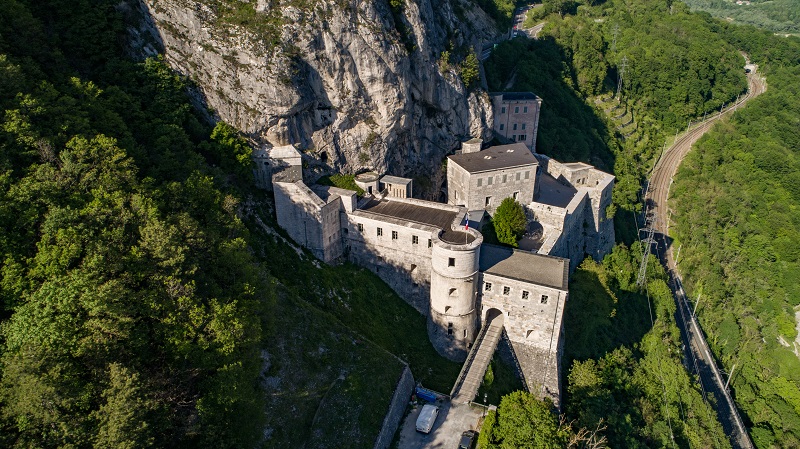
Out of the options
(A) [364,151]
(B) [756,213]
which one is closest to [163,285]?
(A) [364,151]

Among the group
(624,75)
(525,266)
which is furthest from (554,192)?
(624,75)

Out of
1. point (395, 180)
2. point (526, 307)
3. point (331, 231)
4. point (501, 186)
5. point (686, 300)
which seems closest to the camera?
point (526, 307)

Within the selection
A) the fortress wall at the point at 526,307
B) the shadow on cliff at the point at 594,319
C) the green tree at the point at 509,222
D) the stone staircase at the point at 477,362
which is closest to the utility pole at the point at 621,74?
the shadow on cliff at the point at 594,319

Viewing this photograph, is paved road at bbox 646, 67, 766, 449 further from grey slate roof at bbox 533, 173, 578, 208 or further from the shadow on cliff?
grey slate roof at bbox 533, 173, 578, 208

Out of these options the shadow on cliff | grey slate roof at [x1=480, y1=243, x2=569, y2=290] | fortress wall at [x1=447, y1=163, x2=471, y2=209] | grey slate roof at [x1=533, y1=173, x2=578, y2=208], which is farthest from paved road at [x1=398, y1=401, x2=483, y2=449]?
grey slate roof at [x1=533, y1=173, x2=578, y2=208]

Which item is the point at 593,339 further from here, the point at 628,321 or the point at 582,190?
the point at 582,190

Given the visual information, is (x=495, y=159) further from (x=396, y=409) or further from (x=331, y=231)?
(x=396, y=409)

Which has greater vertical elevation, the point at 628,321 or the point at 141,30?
the point at 141,30
